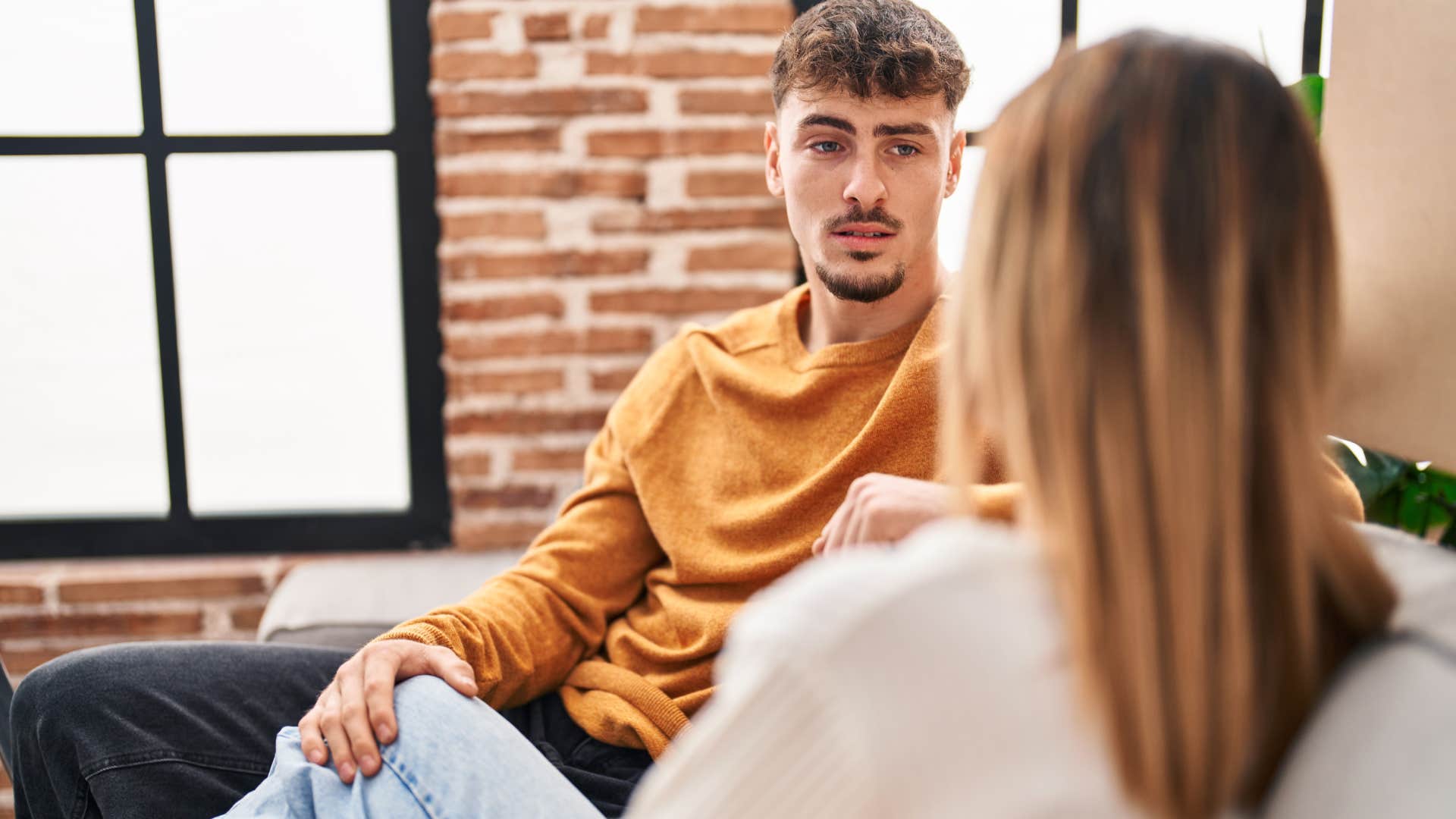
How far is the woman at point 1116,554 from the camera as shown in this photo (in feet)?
1.78

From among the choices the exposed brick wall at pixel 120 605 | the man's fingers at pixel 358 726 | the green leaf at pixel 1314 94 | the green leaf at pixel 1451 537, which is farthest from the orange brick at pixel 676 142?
the green leaf at pixel 1451 537

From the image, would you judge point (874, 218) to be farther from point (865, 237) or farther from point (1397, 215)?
point (1397, 215)

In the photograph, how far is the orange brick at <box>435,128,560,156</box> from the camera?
1915mm

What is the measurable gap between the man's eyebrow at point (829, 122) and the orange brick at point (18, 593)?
5.46ft

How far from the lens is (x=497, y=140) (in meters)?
1.92

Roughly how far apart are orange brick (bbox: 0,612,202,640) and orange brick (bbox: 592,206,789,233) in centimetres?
107

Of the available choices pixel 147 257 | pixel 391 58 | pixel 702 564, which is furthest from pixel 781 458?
pixel 147 257

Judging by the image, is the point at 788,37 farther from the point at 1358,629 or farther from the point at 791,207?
the point at 1358,629

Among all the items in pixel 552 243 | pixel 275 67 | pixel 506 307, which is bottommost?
pixel 506 307

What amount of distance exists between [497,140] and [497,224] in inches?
5.9

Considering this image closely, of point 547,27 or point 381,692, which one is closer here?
point 381,692

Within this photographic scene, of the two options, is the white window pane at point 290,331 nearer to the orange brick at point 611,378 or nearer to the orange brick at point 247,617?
the orange brick at point 247,617

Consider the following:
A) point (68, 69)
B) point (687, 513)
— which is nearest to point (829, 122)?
point (687, 513)

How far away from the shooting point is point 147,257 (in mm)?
2096
